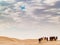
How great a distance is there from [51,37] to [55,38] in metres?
0.67

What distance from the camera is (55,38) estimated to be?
3447 centimetres

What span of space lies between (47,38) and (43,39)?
0.87 metres

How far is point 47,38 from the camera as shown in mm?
33562

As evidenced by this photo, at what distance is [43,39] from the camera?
33000 mm

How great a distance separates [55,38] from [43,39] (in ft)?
8.18

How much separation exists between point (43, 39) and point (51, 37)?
220cm

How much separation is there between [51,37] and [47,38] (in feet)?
4.42

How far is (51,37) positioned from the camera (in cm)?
3469
